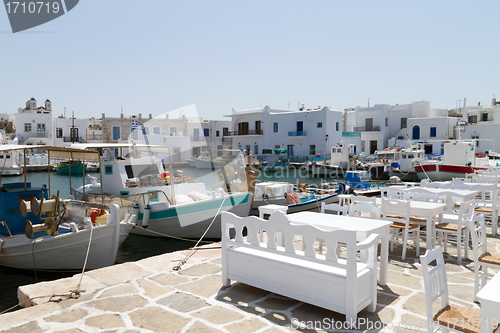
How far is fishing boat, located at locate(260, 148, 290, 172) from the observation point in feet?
126

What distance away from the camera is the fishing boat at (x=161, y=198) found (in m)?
9.27

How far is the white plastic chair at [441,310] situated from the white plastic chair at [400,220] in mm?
2348

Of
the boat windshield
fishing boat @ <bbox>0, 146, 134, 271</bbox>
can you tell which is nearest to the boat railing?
the boat windshield

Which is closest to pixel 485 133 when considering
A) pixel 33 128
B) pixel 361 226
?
pixel 361 226

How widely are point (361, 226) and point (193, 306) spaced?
1962mm

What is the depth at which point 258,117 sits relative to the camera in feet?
146

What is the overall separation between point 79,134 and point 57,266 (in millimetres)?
45266

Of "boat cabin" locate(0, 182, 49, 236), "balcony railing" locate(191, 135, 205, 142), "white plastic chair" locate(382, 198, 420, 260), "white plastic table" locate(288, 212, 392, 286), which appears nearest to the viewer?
"white plastic table" locate(288, 212, 392, 286)

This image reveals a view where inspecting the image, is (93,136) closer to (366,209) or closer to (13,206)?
(13,206)

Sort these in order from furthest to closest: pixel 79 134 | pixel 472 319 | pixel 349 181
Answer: pixel 79 134 < pixel 349 181 < pixel 472 319

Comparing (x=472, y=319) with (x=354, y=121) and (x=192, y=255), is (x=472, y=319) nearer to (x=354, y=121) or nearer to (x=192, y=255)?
(x=192, y=255)

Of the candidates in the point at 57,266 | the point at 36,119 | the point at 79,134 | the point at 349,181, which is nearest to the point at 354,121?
the point at 349,181

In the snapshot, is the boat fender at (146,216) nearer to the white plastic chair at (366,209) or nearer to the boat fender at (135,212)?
the boat fender at (135,212)

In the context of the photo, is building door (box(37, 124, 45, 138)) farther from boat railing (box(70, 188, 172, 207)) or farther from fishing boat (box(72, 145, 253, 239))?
boat railing (box(70, 188, 172, 207))
